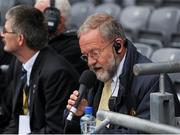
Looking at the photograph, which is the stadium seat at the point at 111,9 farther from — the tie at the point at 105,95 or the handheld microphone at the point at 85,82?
the handheld microphone at the point at 85,82

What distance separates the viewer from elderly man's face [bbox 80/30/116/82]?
2.80 metres

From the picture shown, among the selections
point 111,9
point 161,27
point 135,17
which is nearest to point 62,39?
point 161,27

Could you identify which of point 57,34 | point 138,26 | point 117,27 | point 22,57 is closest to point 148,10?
point 138,26

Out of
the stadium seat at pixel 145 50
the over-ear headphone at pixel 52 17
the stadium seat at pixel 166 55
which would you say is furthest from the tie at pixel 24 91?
the stadium seat at pixel 145 50

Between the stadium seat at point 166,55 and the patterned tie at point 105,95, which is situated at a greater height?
the stadium seat at point 166,55

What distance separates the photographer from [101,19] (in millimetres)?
2844

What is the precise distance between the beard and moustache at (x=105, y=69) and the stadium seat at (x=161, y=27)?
3763 mm

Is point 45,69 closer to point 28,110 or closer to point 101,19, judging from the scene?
point 28,110

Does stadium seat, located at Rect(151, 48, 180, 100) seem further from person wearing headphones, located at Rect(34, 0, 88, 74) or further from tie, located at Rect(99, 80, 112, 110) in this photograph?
tie, located at Rect(99, 80, 112, 110)

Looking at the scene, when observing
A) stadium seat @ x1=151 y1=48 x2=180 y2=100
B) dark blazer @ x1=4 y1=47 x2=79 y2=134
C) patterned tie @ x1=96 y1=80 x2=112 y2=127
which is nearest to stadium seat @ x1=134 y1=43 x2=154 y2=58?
stadium seat @ x1=151 y1=48 x2=180 y2=100

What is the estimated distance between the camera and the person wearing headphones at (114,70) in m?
2.71

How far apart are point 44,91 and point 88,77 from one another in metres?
0.86

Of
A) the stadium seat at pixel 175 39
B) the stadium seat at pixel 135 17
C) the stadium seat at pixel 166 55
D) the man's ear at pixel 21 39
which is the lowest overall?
the man's ear at pixel 21 39

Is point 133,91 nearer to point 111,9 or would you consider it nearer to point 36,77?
point 36,77
